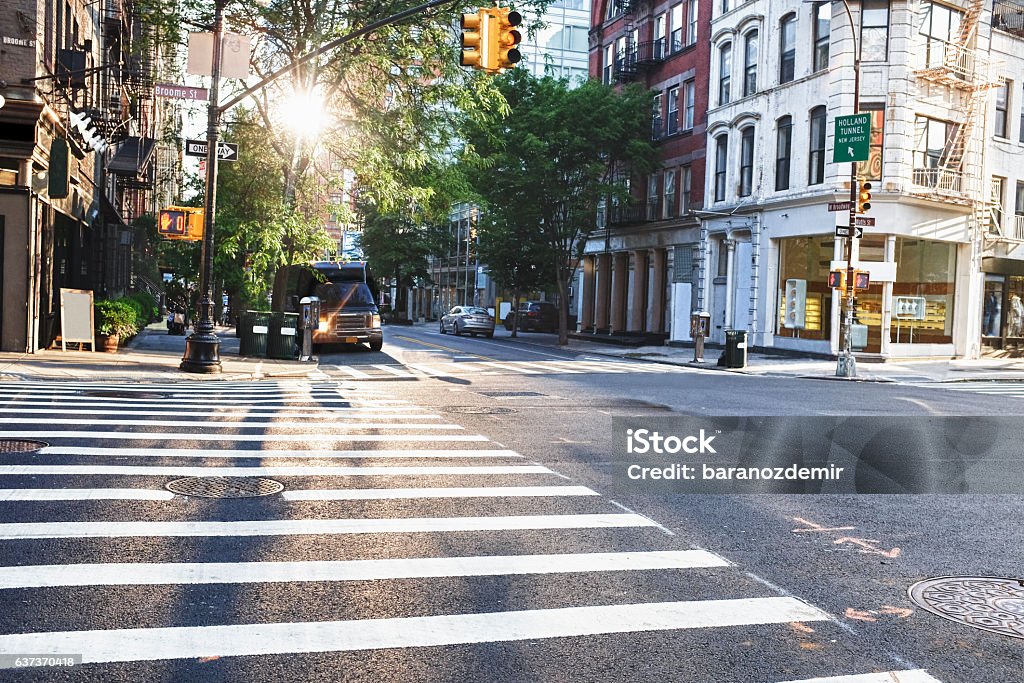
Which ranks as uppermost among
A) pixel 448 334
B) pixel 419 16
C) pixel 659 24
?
pixel 659 24

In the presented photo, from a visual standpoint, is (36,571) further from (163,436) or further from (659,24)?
(659,24)

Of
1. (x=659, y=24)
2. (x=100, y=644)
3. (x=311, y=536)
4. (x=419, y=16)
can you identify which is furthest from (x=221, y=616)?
(x=659, y=24)

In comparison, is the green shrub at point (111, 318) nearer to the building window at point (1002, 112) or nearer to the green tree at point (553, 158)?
the green tree at point (553, 158)

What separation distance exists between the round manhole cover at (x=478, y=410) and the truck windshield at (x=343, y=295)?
55.6 ft

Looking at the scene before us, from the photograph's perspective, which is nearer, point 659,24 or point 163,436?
point 163,436

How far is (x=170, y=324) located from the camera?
122 ft

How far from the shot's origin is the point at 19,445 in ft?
30.2

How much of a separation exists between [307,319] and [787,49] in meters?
22.0

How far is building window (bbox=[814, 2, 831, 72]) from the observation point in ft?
110

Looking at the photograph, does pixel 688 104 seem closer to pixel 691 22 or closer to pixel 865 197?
pixel 691 22

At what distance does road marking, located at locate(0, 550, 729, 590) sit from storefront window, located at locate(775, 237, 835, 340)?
2934 centimetres

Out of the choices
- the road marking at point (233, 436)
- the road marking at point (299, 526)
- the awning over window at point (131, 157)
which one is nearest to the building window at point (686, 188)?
the awning over window at point (131, 157)

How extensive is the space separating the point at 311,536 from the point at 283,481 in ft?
6.34

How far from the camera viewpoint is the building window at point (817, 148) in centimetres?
3353
